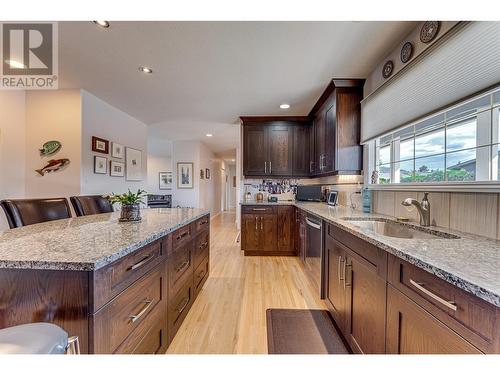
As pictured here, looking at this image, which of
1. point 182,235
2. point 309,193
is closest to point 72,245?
point 182,235

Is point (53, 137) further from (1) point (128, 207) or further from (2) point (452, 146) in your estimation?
(2) point (452, 146)

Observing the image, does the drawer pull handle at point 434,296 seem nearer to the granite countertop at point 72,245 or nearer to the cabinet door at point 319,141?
the granite countertop at point 72,245

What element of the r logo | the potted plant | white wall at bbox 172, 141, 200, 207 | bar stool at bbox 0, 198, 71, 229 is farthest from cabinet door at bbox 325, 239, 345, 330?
white wall at bbox 172, 141, 200, 207

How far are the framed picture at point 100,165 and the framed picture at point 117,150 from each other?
0.70 feet

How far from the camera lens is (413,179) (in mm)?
1904

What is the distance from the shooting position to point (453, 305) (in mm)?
709

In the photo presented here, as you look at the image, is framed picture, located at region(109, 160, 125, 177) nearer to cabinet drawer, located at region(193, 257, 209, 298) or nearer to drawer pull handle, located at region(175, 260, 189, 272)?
cabinet drawer, located at region(193, 257, 209, 298)

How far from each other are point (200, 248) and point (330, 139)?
7.06 ft

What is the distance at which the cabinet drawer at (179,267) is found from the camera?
4.86 feet

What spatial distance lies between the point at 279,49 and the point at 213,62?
0.70 m

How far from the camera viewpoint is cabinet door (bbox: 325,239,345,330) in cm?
166

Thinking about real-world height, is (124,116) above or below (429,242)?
above
